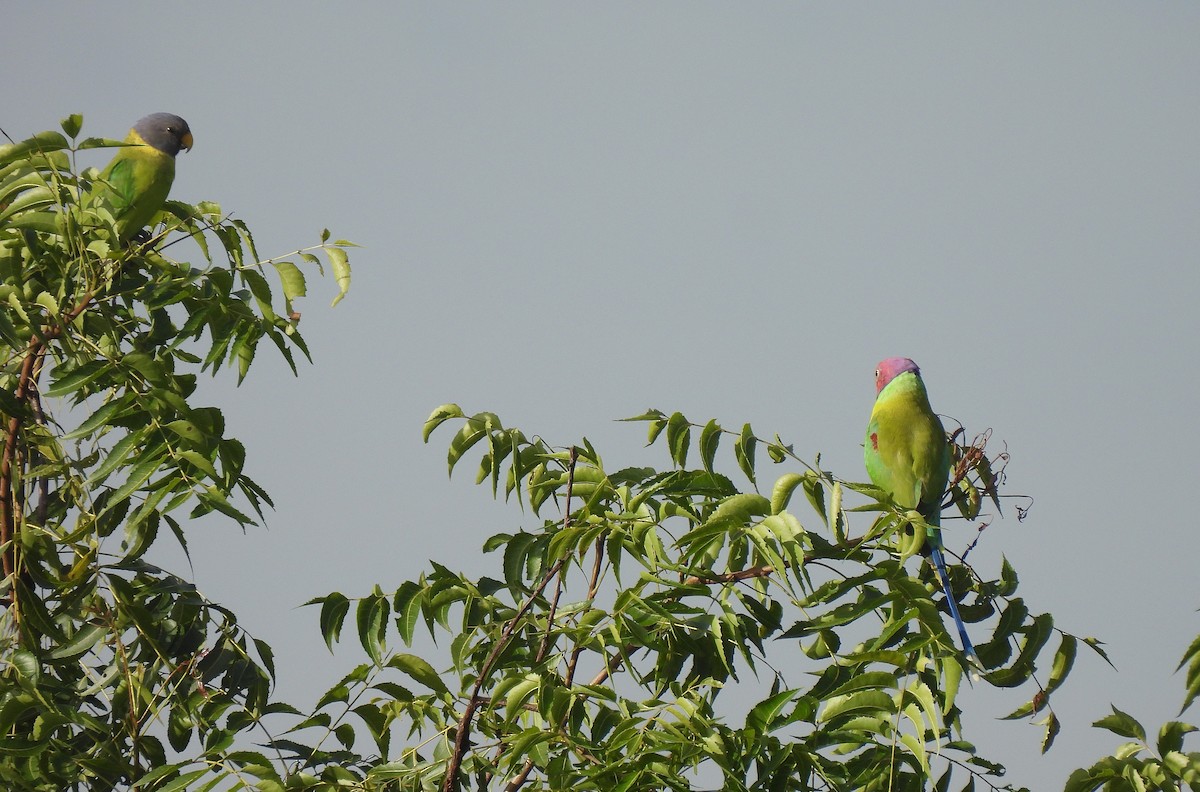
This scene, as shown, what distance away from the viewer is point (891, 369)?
170 inches

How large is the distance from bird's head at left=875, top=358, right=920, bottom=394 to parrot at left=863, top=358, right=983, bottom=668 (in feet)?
0.05

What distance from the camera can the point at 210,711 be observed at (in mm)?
2482

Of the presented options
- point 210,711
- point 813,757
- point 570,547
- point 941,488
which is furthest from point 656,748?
point 941,488

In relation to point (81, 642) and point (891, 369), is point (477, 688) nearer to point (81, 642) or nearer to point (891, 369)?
point (81, 642)

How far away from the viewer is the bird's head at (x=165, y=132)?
4.61 metres

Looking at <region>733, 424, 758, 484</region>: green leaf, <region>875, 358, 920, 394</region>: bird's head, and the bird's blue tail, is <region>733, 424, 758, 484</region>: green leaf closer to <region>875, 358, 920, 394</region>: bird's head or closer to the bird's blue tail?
the bird's blue tail

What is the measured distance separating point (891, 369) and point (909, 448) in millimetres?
543

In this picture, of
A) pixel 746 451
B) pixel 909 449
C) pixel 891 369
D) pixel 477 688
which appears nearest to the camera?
pixel 477 688

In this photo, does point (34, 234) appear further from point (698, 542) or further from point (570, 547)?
point (698, 542)

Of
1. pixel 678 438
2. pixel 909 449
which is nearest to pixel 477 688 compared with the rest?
pixel 678 438

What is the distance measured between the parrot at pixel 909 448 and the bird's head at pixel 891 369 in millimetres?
14

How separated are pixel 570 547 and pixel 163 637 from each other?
3.32ft

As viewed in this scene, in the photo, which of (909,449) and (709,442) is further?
(909,449)

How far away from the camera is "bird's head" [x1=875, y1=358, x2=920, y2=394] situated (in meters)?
4.26
